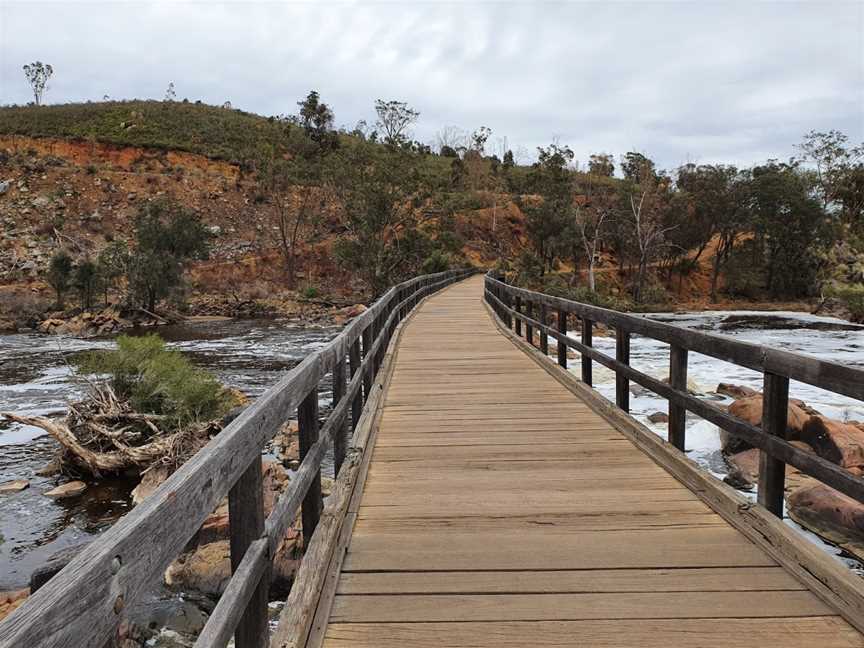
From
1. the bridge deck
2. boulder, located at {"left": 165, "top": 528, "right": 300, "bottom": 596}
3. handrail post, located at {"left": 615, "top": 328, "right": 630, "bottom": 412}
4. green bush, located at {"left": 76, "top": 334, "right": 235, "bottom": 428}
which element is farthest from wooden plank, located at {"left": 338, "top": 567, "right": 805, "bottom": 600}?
green bush, located at {"left": 76, "top": 334, "right": 235, "bottom": 428}

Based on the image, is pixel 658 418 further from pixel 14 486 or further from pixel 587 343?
pixel 14 486

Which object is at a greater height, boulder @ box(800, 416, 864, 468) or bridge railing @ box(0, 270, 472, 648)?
bridge railing @ box(0, 270, 472, 648)

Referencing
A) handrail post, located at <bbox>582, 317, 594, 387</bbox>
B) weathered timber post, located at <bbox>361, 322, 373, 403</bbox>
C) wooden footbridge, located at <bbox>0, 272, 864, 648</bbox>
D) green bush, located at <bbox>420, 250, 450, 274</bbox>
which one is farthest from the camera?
green bush, located at <bbox>420, 250, 450, 274</bbox>

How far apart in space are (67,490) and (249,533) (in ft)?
27.9

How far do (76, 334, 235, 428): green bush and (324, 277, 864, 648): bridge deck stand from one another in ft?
22.8

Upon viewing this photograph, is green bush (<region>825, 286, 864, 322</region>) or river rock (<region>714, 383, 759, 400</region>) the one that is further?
green bush (<region>825, 286, 864, 322</region>)

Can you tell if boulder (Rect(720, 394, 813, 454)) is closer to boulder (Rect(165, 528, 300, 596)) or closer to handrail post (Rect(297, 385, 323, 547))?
boulder (Rect(165, 528, 300, 596))

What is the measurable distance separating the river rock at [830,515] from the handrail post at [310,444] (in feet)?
20.7

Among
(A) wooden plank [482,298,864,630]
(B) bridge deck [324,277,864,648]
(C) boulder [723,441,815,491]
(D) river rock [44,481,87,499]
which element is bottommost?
(D) river rock [44,481,87,499]

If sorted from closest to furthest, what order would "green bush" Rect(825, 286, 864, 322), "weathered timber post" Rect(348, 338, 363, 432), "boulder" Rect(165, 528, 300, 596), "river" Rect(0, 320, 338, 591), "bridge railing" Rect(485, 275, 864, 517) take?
1. "bridge railing" Rect(485, 275, 864, 517)
2. "weathered timber post" Rect(348, 338, 363, 432)
3. "boulder" Rect(165, 528, 300, 596)
4. "river" Rect(0, 320, 338, 591)
5. "green bush" Rect(825, 286, 864, 322)

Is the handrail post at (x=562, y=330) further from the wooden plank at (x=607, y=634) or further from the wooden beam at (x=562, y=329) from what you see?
the wooden plank at (x=607, y=634)

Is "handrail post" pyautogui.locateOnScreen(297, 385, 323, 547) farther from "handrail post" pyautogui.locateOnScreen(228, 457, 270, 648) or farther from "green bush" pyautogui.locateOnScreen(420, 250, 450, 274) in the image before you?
"green bush" pyautogui.locateOnScreen(420, 250, 450, 274)

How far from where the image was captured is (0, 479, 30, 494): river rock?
9297mm

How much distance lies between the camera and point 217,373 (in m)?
17.5
